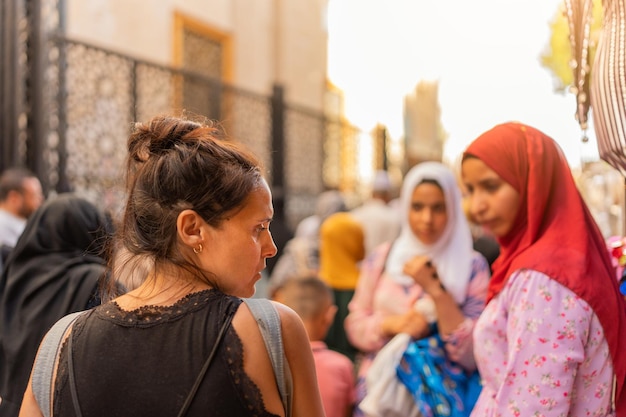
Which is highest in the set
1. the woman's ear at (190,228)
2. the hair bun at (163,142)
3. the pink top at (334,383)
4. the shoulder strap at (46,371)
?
the hair bun at (163,142)

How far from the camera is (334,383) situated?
8.19 feet

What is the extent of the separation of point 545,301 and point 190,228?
32.8 inches

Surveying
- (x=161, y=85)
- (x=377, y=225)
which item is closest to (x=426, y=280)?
(x=377, y=225)

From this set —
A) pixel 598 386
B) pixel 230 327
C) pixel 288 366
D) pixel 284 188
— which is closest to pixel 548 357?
pixel 598 386

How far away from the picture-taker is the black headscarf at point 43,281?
213 centimetres

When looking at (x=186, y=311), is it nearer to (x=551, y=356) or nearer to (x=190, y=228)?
(x=190, y=228)

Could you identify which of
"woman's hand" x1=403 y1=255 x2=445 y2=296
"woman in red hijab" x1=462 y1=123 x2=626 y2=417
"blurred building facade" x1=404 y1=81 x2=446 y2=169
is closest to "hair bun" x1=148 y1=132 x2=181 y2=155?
"woman in red hijab" x1=462 y1=123 x2=626 y2=417

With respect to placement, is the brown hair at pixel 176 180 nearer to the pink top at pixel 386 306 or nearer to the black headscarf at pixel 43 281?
the black headscarf at pixel 43 281

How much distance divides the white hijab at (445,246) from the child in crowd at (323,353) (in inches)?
15.5

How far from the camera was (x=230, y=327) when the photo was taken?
1.07 m

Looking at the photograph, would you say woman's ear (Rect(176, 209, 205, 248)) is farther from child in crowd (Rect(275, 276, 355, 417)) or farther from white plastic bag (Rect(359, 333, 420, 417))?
child in crowd (Rect(275, 276, 355, 417))

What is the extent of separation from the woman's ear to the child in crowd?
1.35 meters

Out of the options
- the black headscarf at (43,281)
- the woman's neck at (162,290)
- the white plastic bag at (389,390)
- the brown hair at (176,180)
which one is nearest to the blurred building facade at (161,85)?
the brown hair at (176,180)

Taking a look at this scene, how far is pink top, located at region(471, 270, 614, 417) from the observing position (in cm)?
143
